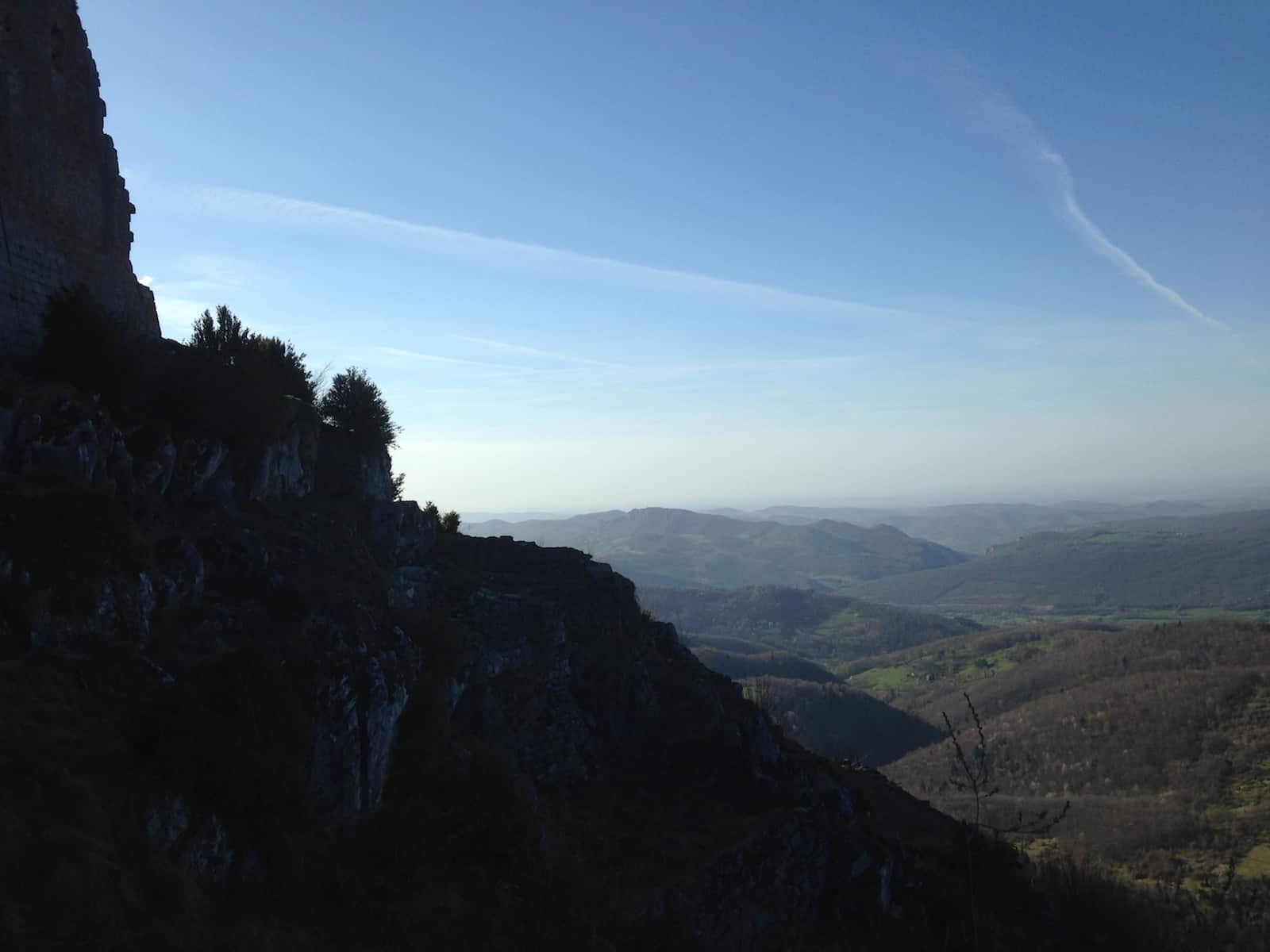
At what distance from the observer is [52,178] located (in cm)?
1958

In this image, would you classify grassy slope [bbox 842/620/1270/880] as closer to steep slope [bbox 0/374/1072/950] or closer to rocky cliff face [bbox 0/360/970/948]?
steep slope [bbox 0/374/1072/950]

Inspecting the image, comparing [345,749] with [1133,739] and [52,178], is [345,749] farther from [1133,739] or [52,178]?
[1133,739]

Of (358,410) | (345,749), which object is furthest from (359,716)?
(358,410)

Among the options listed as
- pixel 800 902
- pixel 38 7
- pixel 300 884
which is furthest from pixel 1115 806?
pixel 38 7

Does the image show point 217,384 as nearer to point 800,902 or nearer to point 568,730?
point 568,730

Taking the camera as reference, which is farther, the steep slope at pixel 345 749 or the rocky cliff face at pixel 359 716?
the rocky cliff face at pixel 359 716

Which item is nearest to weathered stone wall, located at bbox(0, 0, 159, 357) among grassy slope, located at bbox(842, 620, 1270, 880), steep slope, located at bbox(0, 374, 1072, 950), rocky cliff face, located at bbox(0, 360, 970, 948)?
steep slope, located at bbox(0, 374, 1072, 950)

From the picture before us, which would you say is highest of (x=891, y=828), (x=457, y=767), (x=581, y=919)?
(x=457, y=767)

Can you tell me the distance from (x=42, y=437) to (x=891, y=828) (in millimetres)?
32126

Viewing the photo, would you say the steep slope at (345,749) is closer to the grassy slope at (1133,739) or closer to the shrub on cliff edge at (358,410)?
the shrub on cliff edge at (358,410)

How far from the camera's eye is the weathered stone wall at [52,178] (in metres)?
18.2

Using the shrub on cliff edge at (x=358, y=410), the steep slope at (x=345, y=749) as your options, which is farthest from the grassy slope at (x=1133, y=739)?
the shrub on cliff edge at (x=358, y=410)

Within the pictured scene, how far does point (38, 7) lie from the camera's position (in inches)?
751

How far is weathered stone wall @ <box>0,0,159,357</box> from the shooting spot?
59.9ft
